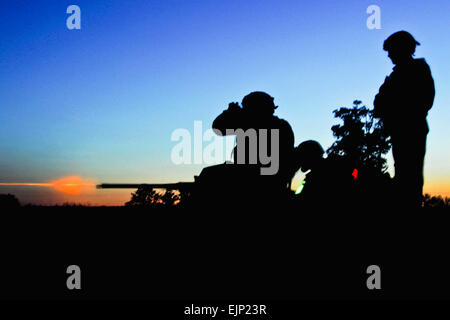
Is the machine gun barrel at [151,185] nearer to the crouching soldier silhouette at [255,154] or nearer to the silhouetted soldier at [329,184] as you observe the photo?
the crouching soldier silhouette at [255,154]

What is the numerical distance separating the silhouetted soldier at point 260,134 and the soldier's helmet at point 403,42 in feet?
7.14

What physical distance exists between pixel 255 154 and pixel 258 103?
102 centimetres

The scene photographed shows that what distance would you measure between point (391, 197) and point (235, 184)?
7.69 feet

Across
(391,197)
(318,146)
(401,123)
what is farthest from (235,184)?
(401,123)

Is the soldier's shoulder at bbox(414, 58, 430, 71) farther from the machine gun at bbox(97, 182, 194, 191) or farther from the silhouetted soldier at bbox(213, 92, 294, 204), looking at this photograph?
the machine gun at bbox(97, 182, 194, 191)

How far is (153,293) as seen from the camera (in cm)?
289

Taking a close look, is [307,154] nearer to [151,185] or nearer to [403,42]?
[403,42]

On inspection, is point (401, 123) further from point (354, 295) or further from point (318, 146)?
point (354, 295)

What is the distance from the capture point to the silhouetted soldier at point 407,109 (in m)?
4.60

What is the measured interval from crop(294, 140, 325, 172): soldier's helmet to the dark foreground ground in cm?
124

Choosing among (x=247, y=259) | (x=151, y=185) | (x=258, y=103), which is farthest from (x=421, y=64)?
(x=151, y=185)

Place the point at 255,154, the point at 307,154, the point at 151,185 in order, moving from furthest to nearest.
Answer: the point at 151,185 < the point at 307,154 < the point at 255,154

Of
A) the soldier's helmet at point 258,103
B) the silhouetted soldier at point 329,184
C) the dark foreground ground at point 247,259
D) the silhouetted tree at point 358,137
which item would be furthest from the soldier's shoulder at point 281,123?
the silhouetted tree at point 358,137

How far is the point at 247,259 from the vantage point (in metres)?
3.49
